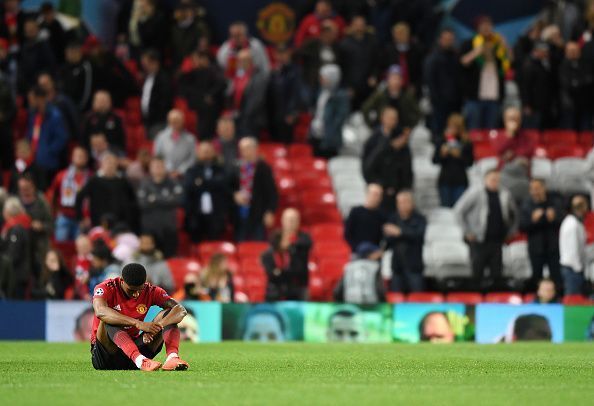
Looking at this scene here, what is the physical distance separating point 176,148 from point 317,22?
5054 mm

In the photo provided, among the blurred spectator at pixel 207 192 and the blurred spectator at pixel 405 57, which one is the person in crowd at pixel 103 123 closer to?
the blurred spectator at pixel 207 192

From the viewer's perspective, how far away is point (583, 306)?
70.1 feet

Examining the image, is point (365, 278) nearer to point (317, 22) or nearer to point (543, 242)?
point (543, 242)

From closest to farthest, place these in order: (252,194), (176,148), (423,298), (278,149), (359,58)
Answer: (423,298) → (252,194) → (176,148) → (359,58) → (278,149)

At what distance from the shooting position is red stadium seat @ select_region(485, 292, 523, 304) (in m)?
22.9

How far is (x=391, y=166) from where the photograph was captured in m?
24.5

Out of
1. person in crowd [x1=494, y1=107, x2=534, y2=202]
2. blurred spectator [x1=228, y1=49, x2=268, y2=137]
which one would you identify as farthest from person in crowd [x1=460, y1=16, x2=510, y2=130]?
blurred spectator [x1=228, y1=49, x2=268, y2=137]

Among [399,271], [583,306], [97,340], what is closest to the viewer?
[97,340]

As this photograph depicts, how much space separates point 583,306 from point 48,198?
9.34 metres

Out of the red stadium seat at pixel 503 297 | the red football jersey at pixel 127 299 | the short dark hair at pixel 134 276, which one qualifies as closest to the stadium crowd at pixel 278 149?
the red stadium seat at pixel 503 297

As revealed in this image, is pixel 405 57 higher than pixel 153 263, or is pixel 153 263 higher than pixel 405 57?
pixel 405 57

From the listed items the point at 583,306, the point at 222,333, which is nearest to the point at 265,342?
the point at 222,333

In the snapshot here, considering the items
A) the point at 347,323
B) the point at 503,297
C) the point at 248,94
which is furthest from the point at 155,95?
the point at 503,297

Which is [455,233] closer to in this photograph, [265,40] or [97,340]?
[265,40]
